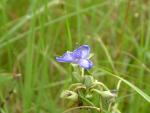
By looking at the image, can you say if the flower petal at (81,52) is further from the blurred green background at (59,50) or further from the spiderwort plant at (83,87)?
the blurred green background at (59,50)

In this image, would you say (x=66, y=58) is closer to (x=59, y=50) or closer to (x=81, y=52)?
(x=81, y=52)

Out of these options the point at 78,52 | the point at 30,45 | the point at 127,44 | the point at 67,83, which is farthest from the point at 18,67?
the point at 78,52

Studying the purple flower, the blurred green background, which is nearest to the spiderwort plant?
the purple flower

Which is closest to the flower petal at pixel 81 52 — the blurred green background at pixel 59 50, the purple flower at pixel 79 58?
the purple flower at pixel 79 58

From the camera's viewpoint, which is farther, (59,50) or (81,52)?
(59,50)

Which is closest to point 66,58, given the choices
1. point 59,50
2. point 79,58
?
point 79,58
